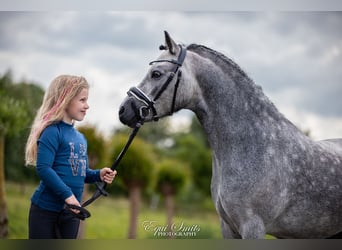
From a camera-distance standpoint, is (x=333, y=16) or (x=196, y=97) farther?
(x=333, y=16)

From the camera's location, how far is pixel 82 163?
197 cm

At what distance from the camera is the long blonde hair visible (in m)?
1.87

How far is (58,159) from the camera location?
189 centimetres

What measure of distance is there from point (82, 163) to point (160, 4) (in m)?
1.41

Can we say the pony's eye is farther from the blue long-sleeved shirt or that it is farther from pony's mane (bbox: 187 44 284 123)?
the blue long-sleeved shirt

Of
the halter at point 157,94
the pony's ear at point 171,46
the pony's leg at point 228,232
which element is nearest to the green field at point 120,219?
the pony's leg at point 228,232

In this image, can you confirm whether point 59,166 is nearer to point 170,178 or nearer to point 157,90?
point 157,90

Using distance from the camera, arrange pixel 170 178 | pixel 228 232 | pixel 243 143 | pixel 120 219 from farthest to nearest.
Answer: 1. pixel 170 178
2. pixel 120 219
3. pixel 228 232
4. pixel 243 143

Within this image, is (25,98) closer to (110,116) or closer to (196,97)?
(110,116)

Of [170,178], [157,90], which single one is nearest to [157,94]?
[157,90]

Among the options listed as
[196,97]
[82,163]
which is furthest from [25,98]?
[196,97]

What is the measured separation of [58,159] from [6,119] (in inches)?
60.3

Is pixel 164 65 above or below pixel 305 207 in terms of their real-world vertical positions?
above

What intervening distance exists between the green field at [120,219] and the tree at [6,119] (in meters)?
0.05
